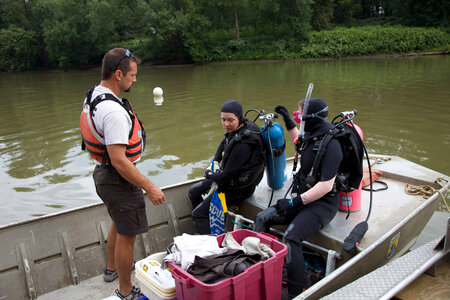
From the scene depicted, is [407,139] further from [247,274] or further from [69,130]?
[69,130]

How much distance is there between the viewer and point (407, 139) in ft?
30.5

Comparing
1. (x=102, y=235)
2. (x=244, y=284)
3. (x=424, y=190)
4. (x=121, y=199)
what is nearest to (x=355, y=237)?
(x=244, y=284)

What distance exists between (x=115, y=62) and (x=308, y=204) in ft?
6.45

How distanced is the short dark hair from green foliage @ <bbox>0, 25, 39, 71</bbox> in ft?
156

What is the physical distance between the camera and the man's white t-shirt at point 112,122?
256 centimetres

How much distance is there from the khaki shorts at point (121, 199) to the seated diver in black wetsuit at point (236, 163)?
1000 mm

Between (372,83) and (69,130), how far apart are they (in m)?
13.7

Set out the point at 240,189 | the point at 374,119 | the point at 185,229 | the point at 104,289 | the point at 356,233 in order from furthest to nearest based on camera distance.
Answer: the point at 374,119
the point at 185,229
the point at 240,189
the point at 104,289
the point at 356,233

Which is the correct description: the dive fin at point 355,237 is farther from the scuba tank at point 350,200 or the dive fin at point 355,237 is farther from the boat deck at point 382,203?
the scuba tank at point 350,200

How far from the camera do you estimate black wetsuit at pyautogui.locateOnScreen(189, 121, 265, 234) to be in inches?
144

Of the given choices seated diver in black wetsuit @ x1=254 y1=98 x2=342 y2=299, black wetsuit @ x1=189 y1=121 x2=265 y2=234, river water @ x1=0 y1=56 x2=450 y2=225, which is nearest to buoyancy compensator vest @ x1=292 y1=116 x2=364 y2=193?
seated diver in black wetsuit @ x1=254 y1=98 x2=342 y2=299

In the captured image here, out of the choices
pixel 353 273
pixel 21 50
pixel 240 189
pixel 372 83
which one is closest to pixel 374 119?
pixel 372 83

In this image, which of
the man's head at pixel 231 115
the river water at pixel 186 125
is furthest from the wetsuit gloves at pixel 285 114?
the river water at pixel 186 125

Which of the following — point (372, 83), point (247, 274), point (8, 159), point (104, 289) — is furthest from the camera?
point (372, 83)
